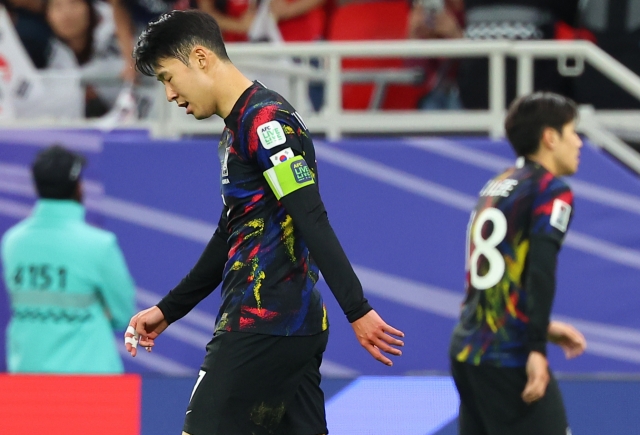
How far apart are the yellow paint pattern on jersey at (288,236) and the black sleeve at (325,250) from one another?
126mm

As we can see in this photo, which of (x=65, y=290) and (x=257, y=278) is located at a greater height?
(x=257, y=278)

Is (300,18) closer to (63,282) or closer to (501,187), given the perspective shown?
(63,282)

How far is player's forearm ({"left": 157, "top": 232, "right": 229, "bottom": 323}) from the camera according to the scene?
11.4 feet

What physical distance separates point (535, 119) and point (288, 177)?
1069 millimetres

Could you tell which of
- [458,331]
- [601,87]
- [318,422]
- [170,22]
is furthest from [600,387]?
[601,87]

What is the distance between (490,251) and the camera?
3568 mm

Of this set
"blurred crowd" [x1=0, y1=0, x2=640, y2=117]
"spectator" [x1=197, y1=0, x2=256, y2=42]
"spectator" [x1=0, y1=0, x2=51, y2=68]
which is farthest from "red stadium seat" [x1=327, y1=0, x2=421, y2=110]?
"spectator" [x1=0, y1=0, x2=51, y2=68]

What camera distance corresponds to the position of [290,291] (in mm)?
3166

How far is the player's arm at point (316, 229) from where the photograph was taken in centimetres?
296

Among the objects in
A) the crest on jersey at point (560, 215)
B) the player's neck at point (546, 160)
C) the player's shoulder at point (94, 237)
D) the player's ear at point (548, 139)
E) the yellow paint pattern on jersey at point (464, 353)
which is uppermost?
the player's ear at point (548, 139)

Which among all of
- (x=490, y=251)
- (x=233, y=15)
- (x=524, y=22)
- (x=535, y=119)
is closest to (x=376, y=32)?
(x=233, y=15)

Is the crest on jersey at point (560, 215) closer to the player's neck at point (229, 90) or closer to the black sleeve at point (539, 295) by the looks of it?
the black sleeve at point (539, 295)

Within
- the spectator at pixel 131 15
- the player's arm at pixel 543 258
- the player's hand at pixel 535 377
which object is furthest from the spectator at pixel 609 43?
the player's hand at pixel 535 377

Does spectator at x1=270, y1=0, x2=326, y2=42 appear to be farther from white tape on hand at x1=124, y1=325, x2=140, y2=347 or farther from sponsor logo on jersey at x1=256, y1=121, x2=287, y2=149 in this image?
sponsor logo on jersey at x1=256, y1=121, x2=287, y2=149
